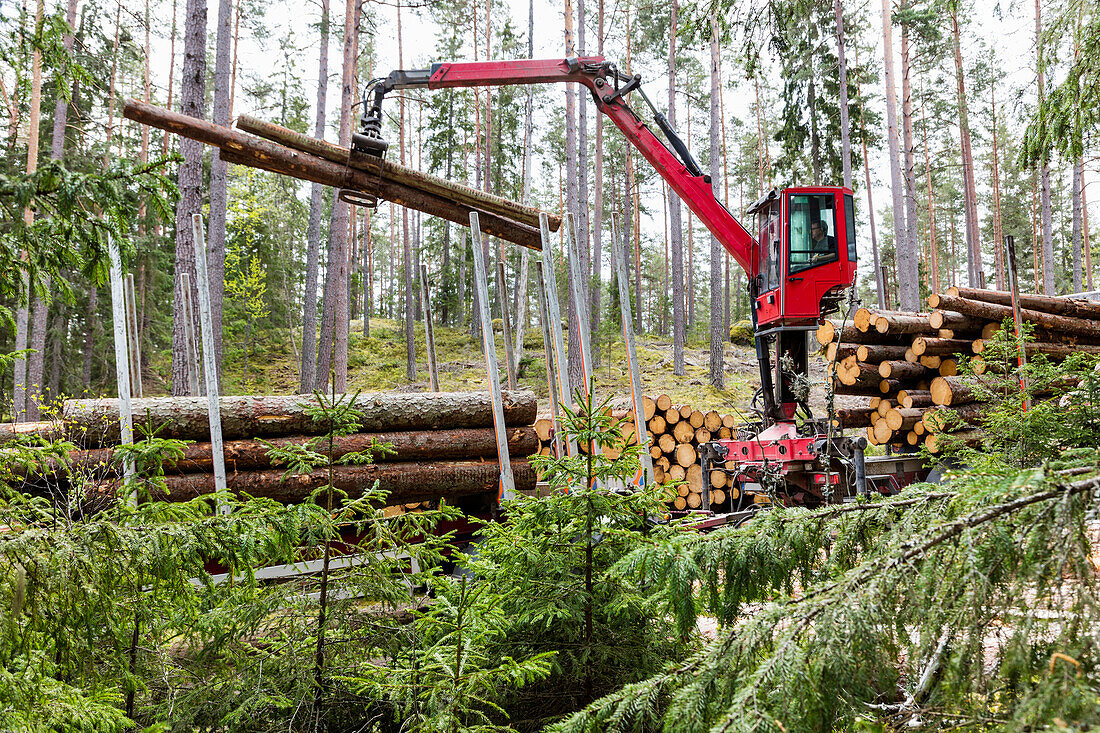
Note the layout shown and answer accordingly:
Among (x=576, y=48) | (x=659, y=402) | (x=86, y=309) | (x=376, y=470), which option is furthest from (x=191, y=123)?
(x=86, y=309)

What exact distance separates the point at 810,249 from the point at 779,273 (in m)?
0.42

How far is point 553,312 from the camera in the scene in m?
5.17

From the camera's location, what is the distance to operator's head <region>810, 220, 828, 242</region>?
6852 mm

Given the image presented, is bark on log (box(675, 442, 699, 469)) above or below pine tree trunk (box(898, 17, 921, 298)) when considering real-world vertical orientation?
below

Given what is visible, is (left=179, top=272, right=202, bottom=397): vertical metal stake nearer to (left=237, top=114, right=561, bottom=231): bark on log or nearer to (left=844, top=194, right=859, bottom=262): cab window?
(left=237, top=114, right=561, bottom=231): bark on log

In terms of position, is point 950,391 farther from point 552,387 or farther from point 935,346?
point 552,387

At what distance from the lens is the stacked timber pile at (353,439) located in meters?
5.04

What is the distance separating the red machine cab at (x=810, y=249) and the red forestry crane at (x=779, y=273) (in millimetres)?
11

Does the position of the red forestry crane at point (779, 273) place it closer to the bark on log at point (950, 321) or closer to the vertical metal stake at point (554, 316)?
the vertical metal stake at point (554, 316)

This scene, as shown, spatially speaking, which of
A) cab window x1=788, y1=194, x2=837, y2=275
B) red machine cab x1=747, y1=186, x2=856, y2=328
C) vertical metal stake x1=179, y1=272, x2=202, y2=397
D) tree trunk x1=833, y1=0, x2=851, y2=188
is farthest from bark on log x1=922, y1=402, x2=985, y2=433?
tree trunk x1=833, y1=0, x2=851, y2=188

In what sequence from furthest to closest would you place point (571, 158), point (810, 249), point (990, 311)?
point (571, 158)
point (990, 311)
point (810, 249)

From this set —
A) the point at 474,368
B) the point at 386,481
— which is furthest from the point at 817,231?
the point at 474,368

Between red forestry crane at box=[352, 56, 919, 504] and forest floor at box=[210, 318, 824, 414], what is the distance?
849cm

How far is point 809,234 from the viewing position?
6.85 metres
